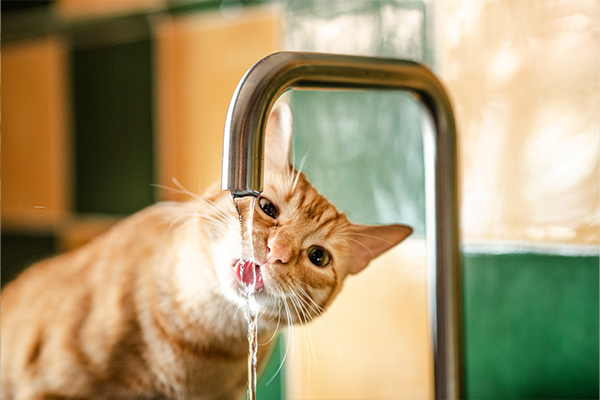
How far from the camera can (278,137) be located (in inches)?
16.5

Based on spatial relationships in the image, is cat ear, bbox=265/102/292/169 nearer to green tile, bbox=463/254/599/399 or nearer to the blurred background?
the blurred background

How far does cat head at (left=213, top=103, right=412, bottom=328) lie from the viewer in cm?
39

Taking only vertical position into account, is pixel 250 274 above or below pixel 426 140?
below

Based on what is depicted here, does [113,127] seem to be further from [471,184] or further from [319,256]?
[319,256]

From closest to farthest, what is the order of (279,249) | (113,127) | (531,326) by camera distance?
1. (279,249)
2. (531,326)
3. (113,127)

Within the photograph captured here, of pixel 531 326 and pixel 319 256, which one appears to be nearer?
pixel 319 256

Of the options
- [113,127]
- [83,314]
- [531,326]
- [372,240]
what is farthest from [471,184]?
[113,127]

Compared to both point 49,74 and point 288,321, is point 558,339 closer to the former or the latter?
point 288,321

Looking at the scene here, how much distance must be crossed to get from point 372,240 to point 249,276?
0.10m

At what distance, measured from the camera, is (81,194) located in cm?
142

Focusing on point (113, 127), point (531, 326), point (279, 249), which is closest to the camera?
point (279, 249)

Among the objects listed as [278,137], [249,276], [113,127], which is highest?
[113,127]

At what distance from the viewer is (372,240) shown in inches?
16.2

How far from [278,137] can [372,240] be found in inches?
4.3
